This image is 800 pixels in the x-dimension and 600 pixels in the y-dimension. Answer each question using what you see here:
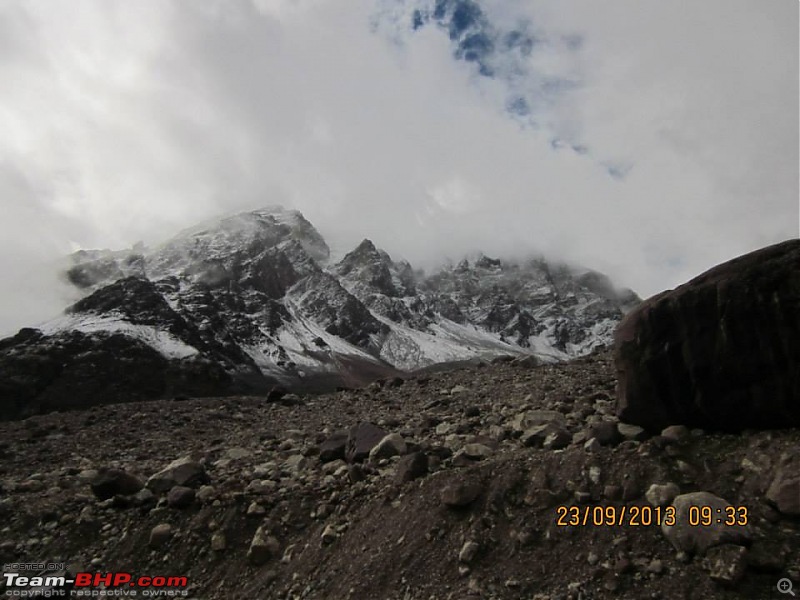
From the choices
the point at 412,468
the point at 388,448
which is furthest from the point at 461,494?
the point at 388,448

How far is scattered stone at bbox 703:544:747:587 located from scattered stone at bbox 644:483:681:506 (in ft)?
2.79

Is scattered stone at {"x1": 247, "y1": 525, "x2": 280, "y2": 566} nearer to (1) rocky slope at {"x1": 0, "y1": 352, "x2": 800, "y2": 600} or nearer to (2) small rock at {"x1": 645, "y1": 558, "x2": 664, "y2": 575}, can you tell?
(1) rocky slope at {"x1": 0, "y1": 352, "x2": 800, "y2": 600}

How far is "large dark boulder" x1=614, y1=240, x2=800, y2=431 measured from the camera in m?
7.07

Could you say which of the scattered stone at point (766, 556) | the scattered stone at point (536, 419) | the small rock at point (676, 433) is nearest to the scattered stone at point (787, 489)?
the scattered stone at point (766, 556)

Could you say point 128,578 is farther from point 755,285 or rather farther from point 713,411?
point 755,285

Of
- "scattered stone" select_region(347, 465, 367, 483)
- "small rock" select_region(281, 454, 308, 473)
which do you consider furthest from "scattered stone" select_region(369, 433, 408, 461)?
"small rock" select_region(281, 454, 308, 473)

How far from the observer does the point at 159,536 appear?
8.41 metres

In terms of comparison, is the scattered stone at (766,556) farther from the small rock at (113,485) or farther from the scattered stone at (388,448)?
the small rock at (113,485)

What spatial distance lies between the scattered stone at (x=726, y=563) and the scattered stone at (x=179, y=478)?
8.50 meters

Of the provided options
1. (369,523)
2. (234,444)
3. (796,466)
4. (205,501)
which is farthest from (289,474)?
(796,466)

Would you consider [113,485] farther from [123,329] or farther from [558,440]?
[123,329]

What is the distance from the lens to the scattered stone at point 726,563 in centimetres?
506

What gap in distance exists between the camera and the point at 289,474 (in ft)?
33.2

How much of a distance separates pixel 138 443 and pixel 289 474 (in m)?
8.44
